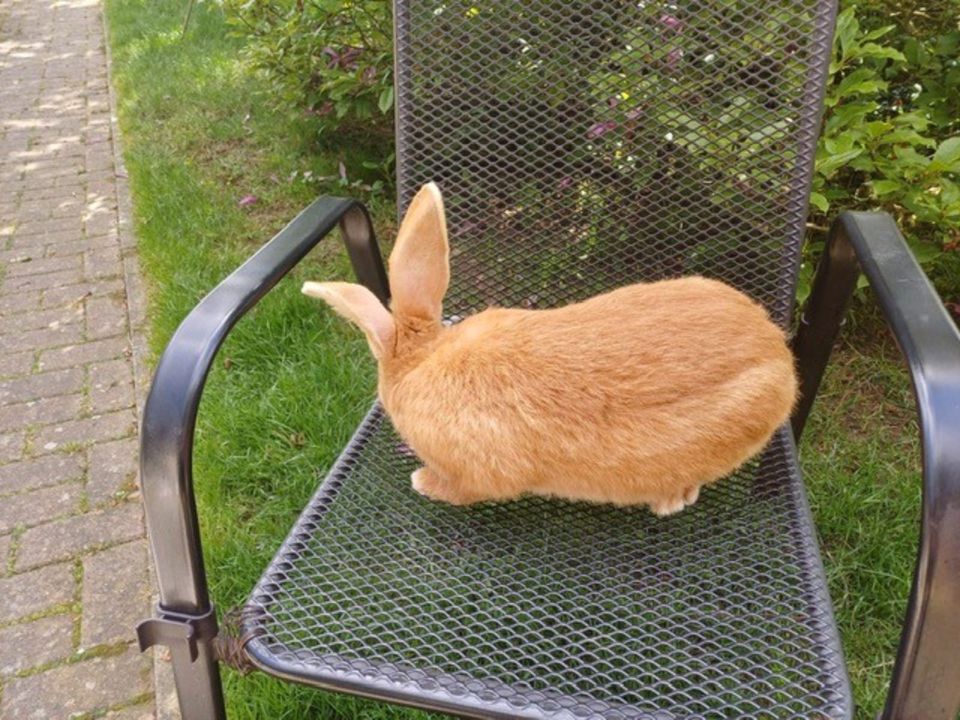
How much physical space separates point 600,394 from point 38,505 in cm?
179

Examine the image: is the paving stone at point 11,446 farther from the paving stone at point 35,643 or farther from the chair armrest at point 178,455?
the chair armrest at point 178,455

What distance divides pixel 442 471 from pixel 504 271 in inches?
25.1

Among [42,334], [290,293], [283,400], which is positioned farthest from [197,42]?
[283,400]

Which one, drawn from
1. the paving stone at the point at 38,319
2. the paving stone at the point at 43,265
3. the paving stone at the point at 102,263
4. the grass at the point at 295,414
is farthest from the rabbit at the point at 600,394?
the paving stone at the point at 43,265

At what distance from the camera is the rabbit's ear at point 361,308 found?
1177mm

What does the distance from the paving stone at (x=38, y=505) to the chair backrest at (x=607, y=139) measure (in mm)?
1261

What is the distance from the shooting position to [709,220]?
1.59 metres

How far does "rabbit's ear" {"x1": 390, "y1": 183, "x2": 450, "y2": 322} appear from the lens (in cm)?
127

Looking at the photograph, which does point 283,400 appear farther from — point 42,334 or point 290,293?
point 42,334

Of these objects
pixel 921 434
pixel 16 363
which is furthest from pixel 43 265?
pixel 921 434

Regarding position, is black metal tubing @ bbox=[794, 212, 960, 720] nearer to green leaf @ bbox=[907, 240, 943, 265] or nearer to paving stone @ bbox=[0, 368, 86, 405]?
green leaf @ bbox=[907, 240, 943, 265]

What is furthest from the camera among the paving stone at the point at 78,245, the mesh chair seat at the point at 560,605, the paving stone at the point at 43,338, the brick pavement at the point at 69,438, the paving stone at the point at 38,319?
the paving stone at the point at 78,245

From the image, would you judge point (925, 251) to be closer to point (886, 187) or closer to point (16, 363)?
point (886, 187)

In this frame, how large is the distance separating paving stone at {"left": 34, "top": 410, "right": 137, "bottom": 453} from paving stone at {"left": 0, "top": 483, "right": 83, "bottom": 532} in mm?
195
